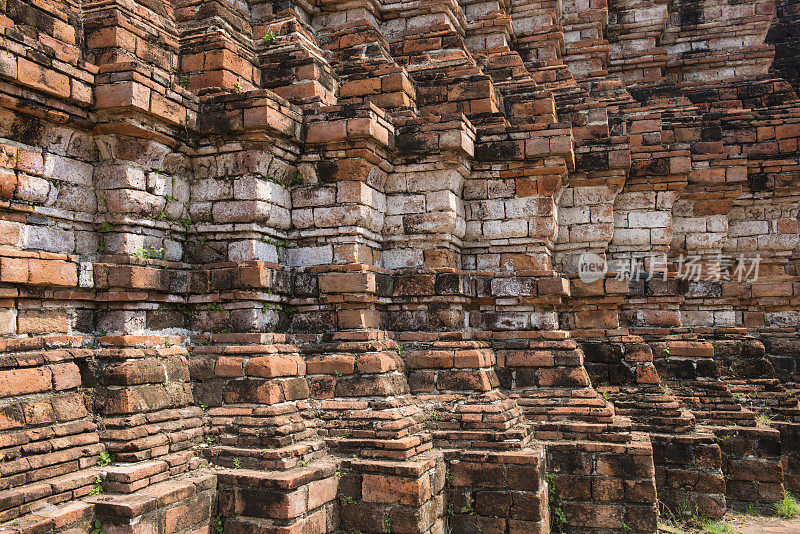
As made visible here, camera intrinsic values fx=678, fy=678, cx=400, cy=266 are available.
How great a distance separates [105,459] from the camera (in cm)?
562

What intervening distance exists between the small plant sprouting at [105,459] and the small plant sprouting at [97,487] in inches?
7.7

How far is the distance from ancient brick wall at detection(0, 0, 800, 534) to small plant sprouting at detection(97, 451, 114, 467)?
0.10ft

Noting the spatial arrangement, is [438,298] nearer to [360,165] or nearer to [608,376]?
[360,165]

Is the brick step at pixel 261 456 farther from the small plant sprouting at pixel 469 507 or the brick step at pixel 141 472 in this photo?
the small plant sprouting at pixel 469 507

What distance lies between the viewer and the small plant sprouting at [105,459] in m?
5.61

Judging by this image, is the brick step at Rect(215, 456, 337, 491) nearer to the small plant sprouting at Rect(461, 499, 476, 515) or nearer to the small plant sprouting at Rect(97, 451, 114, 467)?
the small plant sprouting at Rect(97, 451, 114, 467)

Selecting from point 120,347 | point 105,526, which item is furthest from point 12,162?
point 105,526

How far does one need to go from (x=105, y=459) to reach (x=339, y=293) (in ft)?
9.10

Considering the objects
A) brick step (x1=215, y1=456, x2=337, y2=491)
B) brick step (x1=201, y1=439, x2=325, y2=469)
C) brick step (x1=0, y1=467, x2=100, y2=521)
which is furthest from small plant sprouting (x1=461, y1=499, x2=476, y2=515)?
brick step (x1=0, y1=467, x2=100, y2=521)

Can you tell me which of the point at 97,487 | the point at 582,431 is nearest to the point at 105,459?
the point at 97,487

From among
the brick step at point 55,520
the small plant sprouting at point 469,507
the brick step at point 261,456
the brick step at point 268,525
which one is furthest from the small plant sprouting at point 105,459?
the small plant sprouting at point 469,507

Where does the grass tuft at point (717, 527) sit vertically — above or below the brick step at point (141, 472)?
below

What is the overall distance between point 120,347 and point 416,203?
3.74 meters

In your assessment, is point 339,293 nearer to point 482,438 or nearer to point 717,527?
point 482,438
